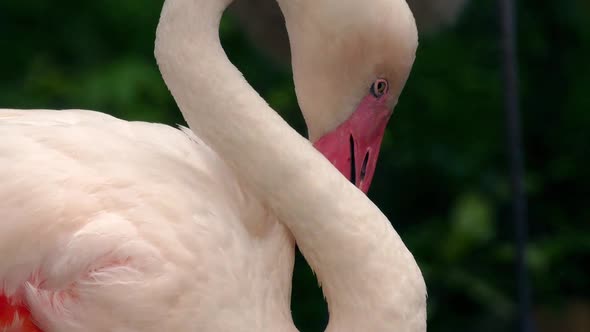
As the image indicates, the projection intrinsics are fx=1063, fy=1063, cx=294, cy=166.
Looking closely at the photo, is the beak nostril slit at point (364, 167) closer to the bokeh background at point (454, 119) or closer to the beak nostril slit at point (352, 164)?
the beak nostril slit at point (352, 164)

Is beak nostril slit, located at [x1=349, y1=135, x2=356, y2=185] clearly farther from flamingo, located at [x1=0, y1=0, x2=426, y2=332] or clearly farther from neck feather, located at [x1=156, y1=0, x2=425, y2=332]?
neck feather, located at [x1=156, y1=0, x2=425, y2=332]

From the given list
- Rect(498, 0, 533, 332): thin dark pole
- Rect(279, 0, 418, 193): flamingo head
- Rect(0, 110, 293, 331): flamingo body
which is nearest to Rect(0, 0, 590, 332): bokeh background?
Rect(498, 0, 533, 332): thin dark pole

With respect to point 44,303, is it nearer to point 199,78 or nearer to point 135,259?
point 135,259

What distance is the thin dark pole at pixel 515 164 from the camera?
348cm

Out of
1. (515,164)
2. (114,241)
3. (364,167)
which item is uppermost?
(114,241)

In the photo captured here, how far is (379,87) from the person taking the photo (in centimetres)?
203

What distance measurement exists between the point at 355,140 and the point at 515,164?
1623 millimetres

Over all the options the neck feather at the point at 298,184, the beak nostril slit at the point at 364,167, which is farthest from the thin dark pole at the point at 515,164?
the neck feather at the point at 298,184

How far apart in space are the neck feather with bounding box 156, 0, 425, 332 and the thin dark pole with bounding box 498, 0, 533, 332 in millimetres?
1685

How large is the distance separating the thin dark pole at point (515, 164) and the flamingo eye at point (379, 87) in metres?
1.60

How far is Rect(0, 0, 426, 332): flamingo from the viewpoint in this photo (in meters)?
1.73

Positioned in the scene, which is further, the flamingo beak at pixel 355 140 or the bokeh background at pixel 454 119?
the bokeh background at pixel 454 119

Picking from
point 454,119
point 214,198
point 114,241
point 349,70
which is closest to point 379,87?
point 349,70

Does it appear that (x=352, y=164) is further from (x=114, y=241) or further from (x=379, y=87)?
(x=114, y=241)
